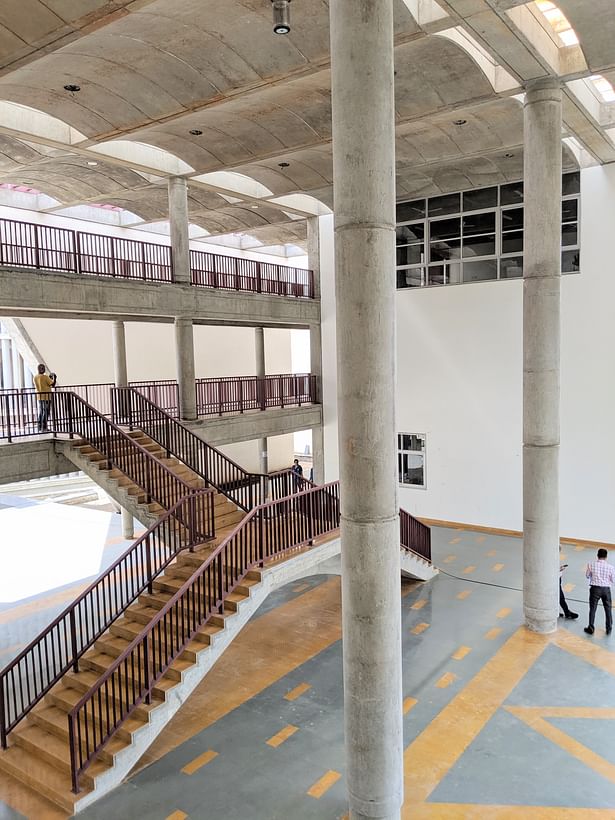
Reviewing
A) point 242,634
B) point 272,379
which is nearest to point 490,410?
point 272,379

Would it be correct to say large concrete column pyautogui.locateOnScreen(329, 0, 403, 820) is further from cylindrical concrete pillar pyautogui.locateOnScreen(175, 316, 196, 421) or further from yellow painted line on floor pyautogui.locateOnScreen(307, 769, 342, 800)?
cylindrical concrete pillar pyautogui.locateOnScreen(175, 316, 196, 421)

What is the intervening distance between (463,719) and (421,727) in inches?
26.3

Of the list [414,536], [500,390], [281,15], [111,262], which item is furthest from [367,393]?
[500,390]

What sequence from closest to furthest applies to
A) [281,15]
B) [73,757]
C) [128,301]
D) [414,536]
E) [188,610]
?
[73,757], [188,610], [281,15], [414,536], [128,301]

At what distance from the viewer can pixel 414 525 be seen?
15484 mm

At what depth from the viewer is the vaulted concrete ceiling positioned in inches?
420

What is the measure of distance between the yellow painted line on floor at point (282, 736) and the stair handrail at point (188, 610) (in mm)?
1810

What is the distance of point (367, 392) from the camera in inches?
264

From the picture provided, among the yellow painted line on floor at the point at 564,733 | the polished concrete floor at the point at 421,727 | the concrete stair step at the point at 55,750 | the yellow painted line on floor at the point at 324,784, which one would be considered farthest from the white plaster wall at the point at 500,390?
the concrete stair step at the point at 55,750

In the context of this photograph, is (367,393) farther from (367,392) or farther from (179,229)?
(179,229)

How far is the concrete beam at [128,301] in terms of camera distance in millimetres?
13438

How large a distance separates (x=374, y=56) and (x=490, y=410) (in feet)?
48.2

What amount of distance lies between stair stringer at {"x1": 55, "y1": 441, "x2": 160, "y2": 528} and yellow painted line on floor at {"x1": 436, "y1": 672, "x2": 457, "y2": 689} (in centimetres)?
579

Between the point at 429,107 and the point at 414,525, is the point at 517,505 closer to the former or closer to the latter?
the point at 414,525
